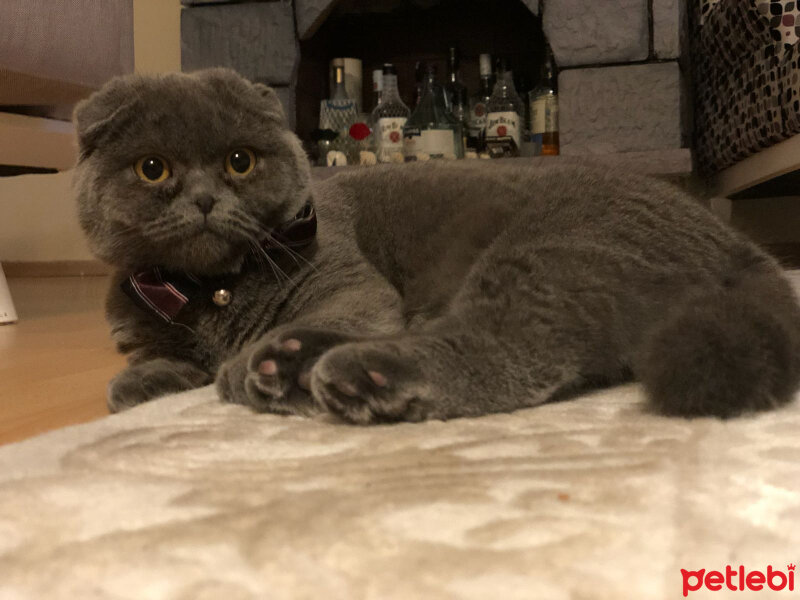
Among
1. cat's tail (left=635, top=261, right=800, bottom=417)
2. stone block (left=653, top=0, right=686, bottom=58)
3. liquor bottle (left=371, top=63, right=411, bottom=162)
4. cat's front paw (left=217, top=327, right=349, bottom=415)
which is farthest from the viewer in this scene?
liquor bottle (left=371, top=63, right=411, bottom=162)

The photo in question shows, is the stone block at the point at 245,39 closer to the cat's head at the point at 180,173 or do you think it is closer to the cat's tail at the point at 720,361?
the cat's head at the point at 180,173

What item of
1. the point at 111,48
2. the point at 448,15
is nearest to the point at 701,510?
the point at 111,48

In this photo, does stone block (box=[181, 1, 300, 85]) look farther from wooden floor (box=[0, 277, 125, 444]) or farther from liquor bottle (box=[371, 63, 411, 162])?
wooden floor (box=[0, 277, 125, 444])

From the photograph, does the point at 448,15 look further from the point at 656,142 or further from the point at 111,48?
the point at 111,48

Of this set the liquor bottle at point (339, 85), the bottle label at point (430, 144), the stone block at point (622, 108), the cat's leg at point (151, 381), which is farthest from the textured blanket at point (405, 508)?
the liquor bottle at point (339, 85)

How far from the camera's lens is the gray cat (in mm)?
799

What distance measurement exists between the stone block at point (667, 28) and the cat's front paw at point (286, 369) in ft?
6.15

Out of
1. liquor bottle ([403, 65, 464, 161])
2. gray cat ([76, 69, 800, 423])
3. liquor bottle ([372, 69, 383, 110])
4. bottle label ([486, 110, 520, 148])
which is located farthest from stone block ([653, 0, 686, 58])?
gray cat ([76, 69, 800, 423])

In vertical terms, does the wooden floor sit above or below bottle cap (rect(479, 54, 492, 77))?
below

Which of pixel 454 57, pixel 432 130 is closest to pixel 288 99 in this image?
pixel 432 130

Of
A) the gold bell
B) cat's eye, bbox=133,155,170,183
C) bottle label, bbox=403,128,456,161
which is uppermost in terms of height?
bottle label, bbox=403,128,456,161

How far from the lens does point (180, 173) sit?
1019mm

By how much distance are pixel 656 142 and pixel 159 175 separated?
5.89ft

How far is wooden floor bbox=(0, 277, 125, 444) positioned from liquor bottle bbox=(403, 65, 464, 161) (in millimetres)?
1156
